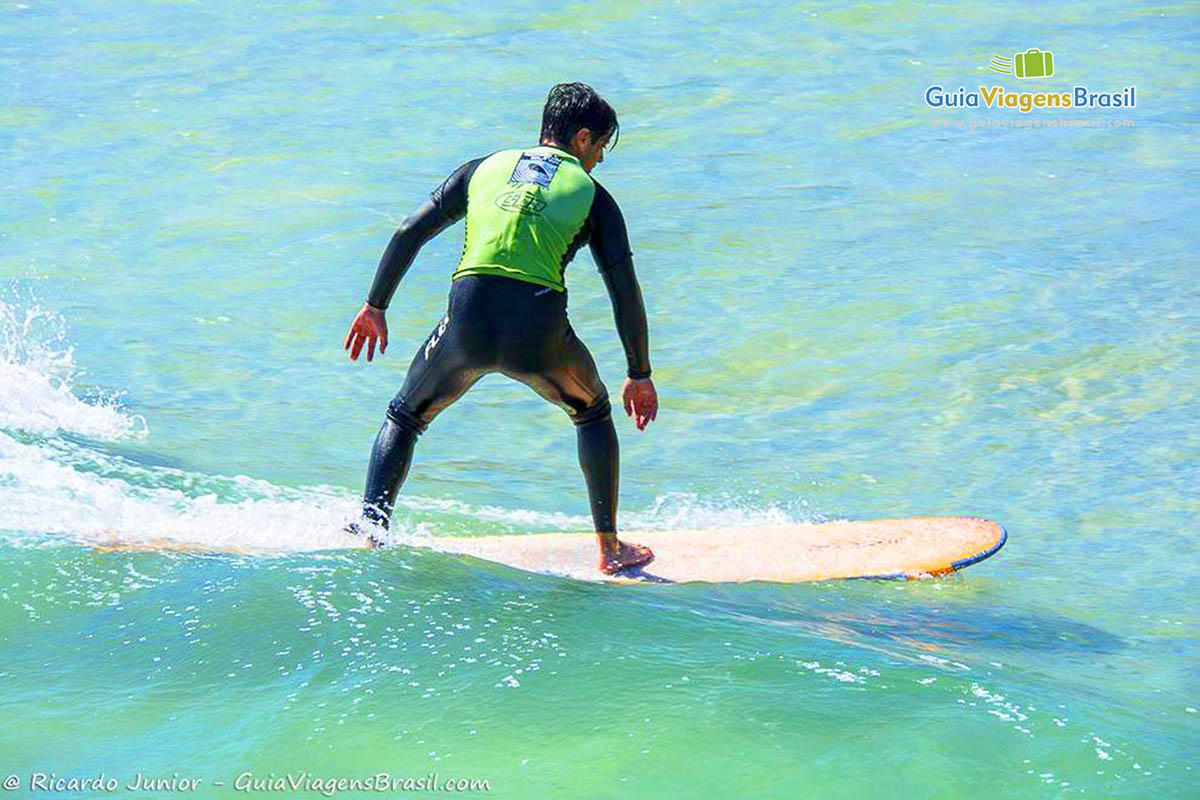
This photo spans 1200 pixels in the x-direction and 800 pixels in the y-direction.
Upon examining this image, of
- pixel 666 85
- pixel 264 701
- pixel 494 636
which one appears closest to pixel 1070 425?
pixel 494 636

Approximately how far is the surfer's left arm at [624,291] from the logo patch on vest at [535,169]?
6.5 inches

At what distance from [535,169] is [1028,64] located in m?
10.7

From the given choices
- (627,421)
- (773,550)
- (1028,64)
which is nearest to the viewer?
(773,550)

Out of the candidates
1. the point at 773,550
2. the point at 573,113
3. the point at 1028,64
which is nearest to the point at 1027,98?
the point at 1028,64

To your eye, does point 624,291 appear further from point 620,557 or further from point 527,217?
point 620,557

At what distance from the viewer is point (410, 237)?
18.9ft

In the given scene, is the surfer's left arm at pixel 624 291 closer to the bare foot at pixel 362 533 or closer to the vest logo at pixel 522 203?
the vest logo at pixel 522 203

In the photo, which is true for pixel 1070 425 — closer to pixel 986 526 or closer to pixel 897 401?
pixel 897 401

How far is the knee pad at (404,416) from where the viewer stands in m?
5.83

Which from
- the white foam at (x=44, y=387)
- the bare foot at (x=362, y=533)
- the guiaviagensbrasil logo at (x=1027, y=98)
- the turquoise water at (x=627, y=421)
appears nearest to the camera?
→ the turquoise water at (x=627, y=421)

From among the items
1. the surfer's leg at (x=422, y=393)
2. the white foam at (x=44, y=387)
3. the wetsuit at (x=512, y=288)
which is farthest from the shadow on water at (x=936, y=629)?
the white foam at (x=44, y=387)

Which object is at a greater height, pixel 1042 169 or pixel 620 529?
pixel 1042 169

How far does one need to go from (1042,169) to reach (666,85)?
343 centimetres

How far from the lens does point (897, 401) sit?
28.8 ft
